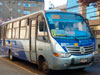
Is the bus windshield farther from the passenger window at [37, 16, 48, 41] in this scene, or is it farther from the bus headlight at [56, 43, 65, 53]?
the bus headlight at [56, 43, 65, 53]

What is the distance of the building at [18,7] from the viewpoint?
73.8 meters

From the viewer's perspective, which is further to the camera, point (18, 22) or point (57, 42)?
point (18, 22)

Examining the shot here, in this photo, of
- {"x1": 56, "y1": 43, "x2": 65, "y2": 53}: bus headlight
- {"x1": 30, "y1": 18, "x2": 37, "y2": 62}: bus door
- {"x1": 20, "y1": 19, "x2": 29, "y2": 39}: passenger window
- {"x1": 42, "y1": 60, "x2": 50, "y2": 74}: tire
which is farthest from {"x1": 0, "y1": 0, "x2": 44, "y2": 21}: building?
{"x1": 56, "y1": 43, "x2": 65, "y2": 53}: bus headlight

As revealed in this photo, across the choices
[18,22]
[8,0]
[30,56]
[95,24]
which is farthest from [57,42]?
[8,0]

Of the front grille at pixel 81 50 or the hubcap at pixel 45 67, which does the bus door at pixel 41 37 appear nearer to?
the hubcap at pixel 45 67

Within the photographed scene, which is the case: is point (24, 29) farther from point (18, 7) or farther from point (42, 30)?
point (18, 7)

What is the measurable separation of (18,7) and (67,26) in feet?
236

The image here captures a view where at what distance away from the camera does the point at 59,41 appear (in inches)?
279

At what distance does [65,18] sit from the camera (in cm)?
792

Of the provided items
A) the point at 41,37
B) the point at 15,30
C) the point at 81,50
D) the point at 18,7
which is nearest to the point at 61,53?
the point at 81,50

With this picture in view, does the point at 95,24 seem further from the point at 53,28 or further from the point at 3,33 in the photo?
the point at 53,28

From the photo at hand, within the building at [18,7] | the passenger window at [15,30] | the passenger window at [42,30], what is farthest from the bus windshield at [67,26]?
the building at [18,7]

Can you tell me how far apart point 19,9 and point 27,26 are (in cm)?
6979

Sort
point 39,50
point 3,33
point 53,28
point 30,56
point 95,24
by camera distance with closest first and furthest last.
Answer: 1. point 53,28
2. point 39,50
3. point 30,56
4. point 3,33
5. point 95,24
